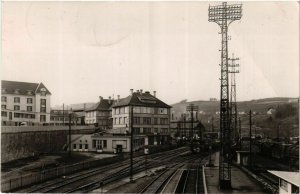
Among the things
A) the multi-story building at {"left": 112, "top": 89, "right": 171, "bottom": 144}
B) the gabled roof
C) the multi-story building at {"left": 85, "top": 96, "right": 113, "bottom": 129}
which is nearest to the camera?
the multi-story building at {"left": 112, "top": 89, "right": 171, "bottom": 144}

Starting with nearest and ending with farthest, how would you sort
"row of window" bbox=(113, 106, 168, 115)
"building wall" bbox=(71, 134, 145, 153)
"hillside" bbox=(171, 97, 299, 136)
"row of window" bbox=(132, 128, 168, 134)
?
"building wall" bbox=(71, 134, 145, 153) → "row of window" bbox=(132, 128, 168, 134) → "row of window" bbox=(113, 106, 168, 115) → "hillside" bbox=(171, 97, 299, 136)

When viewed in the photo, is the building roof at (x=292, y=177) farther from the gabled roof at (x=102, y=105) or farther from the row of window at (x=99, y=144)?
the gabled roof at (x=102, y=105)

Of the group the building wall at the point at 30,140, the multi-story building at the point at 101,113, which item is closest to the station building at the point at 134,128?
the building wall at the point at 30,140

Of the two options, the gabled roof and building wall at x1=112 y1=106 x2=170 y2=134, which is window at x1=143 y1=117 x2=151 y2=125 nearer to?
building wall at x1=112 y1=106 x2=170 y2=134

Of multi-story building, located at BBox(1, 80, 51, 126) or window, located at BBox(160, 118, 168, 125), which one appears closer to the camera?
multi-story building, located at BBox(1, 80, 51, 126)

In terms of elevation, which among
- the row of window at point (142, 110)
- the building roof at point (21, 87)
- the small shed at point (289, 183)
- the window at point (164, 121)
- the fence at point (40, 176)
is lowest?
the fence at point (40, 176)

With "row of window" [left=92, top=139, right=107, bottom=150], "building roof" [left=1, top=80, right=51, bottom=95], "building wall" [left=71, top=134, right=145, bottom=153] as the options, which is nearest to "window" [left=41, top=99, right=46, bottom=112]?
"building roof" [left=1, top=80, right=51, bottom=95]

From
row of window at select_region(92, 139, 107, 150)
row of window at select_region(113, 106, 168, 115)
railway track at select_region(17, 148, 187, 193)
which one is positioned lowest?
railway track at select_region(17, 148, 187, 193)

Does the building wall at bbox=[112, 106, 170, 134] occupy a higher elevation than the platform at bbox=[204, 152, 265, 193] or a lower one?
higher
